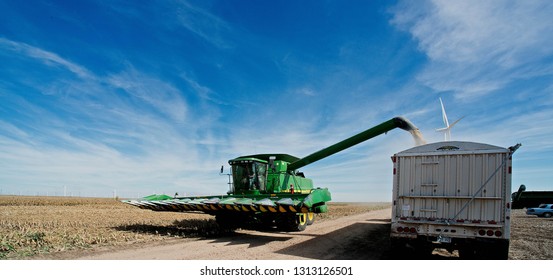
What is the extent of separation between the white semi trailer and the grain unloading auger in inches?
137

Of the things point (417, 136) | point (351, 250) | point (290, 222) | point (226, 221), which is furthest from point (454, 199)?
point (226, 221)

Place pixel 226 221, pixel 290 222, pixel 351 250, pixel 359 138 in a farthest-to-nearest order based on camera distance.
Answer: pixel 359 138 → pixel 290 222 → pixel 226 221 → pixel 351 250

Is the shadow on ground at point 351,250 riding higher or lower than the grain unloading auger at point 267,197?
lower

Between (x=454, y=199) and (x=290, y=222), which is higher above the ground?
(x=454, y=199)

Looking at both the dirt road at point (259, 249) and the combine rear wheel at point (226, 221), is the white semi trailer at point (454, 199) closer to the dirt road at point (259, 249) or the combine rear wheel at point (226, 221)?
the dirt road at point (259, 249)

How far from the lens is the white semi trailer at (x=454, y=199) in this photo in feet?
26.7

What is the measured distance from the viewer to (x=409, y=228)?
8.93m

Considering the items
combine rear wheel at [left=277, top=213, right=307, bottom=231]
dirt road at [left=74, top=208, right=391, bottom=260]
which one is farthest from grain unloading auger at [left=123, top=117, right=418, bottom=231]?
dirt road at [left=74, top=208, right=391, bottom=260]

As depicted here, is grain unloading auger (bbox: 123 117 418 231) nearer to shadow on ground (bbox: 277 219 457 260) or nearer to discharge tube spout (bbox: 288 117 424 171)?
discharge tube spout (bbox: 288 117 424 171)

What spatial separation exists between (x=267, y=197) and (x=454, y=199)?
738 centimetres

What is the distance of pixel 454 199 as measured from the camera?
343 inches

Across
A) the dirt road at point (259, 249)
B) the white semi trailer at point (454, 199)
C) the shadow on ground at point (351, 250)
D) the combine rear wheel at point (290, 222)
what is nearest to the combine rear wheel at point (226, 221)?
the dirt road at point (259, 249)

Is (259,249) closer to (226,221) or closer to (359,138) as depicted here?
(226,221)

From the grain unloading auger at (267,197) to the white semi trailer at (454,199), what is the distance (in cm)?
347
